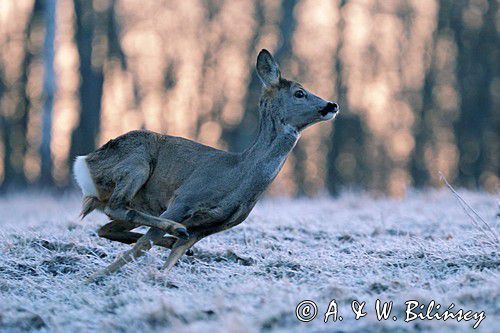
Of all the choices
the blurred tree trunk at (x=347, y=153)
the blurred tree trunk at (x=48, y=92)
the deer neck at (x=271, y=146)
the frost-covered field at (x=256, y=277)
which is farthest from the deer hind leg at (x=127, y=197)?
the blurred tree trunk at (x=347, y=153)

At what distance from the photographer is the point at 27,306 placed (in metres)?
6.14

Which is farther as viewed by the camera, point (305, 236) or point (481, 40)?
point (481, 40)

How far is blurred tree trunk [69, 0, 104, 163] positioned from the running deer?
16672 mm

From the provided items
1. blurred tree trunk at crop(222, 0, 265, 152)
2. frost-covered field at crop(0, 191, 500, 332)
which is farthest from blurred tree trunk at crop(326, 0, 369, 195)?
frost-covered field at crop(0, 191, 500, 332)

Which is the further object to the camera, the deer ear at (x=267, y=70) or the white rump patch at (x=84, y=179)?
the deer ear at (x=267, y=70)

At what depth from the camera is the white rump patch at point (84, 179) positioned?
25.4ft

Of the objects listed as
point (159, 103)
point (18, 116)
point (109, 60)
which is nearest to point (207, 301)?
point (109, 60)

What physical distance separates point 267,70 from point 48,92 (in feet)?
44.8

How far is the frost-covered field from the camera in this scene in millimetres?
5516

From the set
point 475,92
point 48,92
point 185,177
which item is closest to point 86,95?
point 48,92

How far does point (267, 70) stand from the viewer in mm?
7957

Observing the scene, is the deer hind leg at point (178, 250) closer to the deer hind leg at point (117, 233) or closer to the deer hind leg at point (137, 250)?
the deer hind leg at point (137, 250)

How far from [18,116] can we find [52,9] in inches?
513

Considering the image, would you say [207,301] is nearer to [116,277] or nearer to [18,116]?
[116,277]
